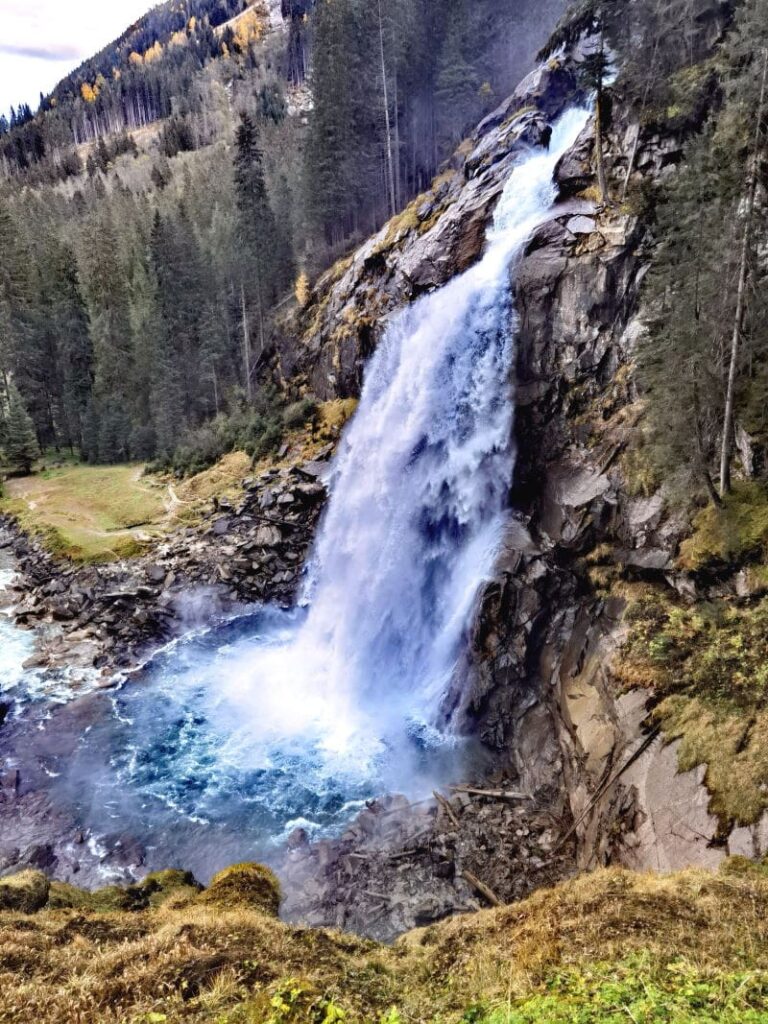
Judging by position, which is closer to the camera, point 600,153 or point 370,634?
point 370,634

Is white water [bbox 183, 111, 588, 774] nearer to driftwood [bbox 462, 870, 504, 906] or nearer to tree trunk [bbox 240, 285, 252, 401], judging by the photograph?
driftwood [bbox 462, 870, 504, 906]

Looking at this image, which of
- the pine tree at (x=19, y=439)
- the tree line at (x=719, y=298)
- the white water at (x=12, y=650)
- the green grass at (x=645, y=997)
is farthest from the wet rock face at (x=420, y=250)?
the green grass at (x=645, y=997)

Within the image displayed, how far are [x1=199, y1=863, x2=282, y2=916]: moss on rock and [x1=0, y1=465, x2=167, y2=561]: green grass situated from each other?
22705 millimetres

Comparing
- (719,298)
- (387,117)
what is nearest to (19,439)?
(387,117)

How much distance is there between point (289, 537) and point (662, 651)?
64.3 ft

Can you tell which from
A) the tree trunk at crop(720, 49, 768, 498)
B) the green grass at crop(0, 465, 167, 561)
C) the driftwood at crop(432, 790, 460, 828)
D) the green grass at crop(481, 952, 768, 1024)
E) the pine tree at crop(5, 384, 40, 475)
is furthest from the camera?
the pine tree at crop(5, 384, 40, 475)

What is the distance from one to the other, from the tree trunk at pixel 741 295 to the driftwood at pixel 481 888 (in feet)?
39.3

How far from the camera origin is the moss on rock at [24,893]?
884cm

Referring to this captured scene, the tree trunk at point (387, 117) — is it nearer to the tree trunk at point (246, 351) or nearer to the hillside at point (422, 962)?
the tree trunk at point (246, 351)

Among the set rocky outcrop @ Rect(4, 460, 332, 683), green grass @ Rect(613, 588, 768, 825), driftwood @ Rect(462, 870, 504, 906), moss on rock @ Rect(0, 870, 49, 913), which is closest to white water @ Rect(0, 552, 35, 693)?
rocky outcrop @ Rect(4, 460, 332, 683)

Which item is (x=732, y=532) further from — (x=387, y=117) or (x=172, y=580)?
(x=387, y=117)

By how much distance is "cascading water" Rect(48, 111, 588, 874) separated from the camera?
17.9m

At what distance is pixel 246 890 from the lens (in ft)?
34.4

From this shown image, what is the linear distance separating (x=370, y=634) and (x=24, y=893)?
610 inches
